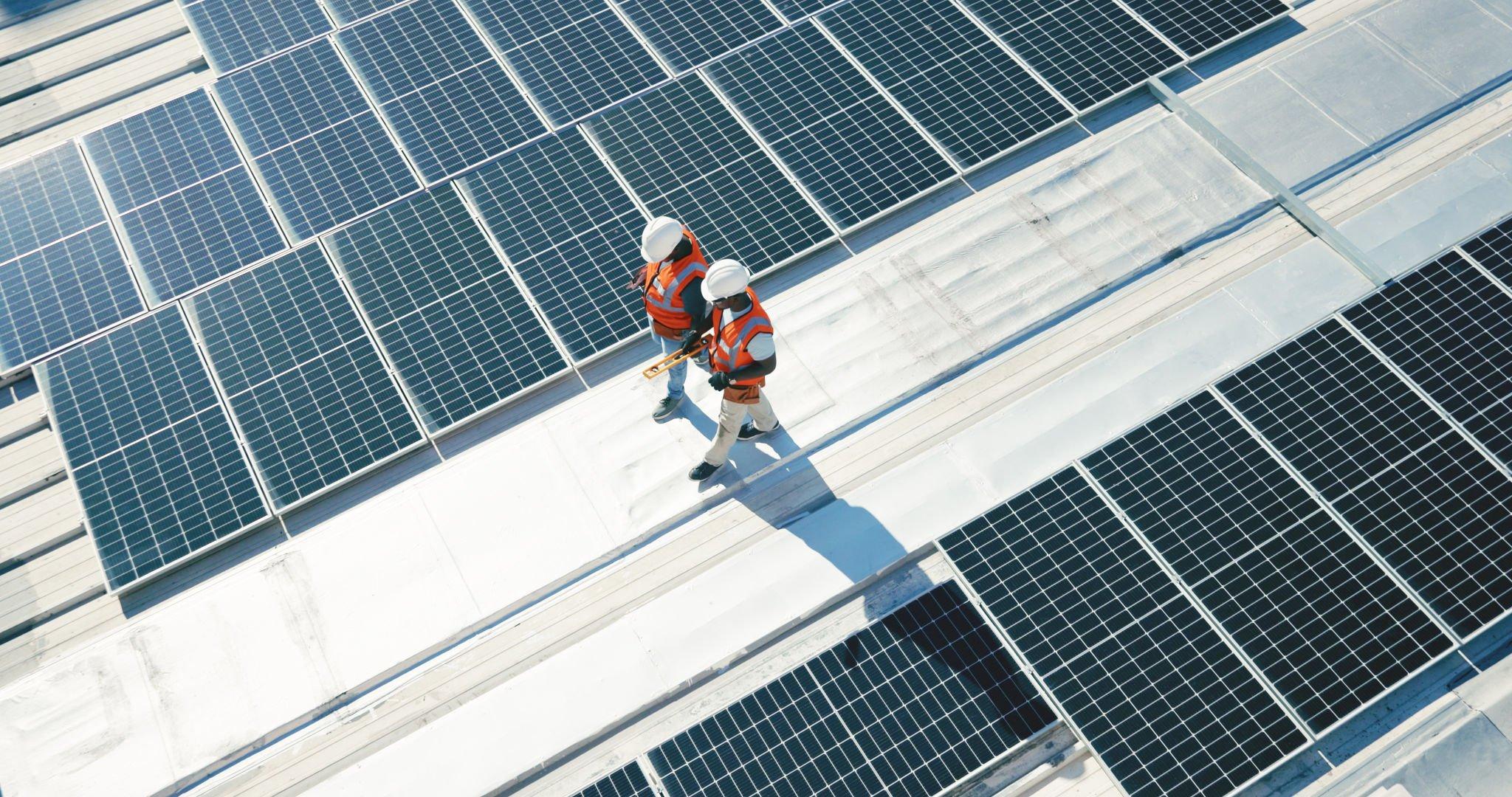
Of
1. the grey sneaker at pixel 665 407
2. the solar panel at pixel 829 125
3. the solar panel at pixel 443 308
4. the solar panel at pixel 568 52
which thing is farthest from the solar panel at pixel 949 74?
the solar panel at pixel 443 308

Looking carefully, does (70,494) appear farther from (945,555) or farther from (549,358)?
(945,555)

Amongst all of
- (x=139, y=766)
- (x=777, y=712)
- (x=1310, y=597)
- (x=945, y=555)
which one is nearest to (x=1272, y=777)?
→ (x=1310, y=597)

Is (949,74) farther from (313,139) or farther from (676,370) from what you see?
(313,139)

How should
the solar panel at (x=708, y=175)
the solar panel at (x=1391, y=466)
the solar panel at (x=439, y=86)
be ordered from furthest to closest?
the solar panel at (x=439, y=86) < the solar panel at (x=708, y=175) < the solar panel at (x=1391, y=466)

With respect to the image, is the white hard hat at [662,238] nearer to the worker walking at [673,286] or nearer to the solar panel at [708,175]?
the worker walking at [673,286]

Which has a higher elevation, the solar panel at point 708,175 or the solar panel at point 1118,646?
the solar panel at point 708,175
